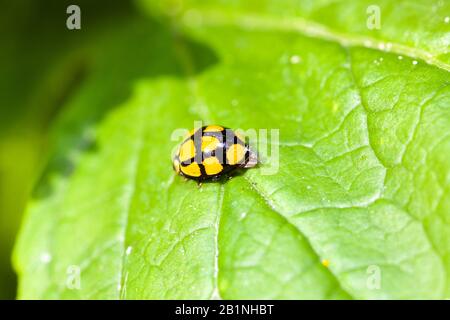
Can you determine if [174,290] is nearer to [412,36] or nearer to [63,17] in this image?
[412,36]

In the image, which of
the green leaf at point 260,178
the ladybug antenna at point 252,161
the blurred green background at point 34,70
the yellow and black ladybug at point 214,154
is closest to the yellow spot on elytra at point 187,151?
the yellow and black ladybug at point 214,154

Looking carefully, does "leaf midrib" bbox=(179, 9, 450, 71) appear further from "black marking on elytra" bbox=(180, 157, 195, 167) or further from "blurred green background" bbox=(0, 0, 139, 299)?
"black marking on elytra" bbox=(180, 157, 195, 167)

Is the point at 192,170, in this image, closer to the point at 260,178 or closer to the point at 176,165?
the point at 176,165

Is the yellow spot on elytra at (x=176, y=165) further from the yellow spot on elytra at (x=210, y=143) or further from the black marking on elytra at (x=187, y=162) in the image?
the yellow spot on elytra at (x=210, y=143)

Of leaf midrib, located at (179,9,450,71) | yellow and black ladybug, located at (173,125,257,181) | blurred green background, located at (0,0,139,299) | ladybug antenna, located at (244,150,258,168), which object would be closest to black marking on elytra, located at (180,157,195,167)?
yellow and black ladybug, located at (173,125,257,181)

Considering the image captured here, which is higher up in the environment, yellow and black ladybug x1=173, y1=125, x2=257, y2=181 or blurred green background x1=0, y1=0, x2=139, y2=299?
blurred green background x1=0, y1=0, x2=139, y2=299

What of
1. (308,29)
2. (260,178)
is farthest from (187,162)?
(308,29)
